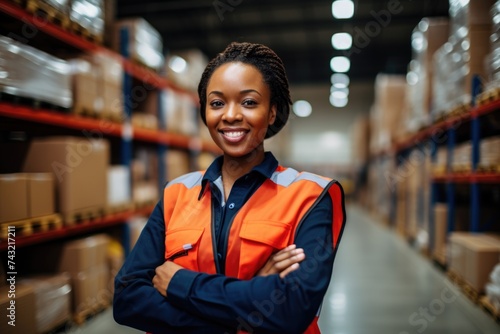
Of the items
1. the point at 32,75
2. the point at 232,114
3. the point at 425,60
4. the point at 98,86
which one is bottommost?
the point at 232,114

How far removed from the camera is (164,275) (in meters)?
1.48

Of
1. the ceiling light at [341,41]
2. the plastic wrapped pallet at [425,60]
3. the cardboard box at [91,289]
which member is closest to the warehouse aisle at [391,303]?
the cardboard box at [91,289]

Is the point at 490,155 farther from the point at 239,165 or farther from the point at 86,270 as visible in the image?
the point at 86,270

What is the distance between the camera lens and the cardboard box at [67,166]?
11.1 ft

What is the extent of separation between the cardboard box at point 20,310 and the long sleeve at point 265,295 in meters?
1.80

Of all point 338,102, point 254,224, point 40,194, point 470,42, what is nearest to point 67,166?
point 40,194

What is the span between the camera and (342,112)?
20.2 metres

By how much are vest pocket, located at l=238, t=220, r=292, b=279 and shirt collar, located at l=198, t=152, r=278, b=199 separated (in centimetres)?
23

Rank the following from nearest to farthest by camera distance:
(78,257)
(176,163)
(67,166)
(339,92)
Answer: (67,166) < (78,257) < (176,163) < (339,92)

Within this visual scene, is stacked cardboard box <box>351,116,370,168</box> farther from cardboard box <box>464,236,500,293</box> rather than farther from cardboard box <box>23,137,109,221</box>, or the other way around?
cardboard box <box>23,137,109,221</box>

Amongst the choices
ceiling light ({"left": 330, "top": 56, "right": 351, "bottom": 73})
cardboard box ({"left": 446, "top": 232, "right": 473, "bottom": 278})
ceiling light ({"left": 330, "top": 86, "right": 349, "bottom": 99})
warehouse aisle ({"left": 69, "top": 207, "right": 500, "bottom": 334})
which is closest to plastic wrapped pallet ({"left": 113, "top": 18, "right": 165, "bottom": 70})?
warehouse aisle ({"left": 69, "top": 207, "right": 500, "bottom": 334})

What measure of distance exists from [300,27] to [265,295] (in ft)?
40.0

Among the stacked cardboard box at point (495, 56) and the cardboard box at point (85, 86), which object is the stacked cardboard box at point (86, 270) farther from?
the stacked cardboard box at point (495, 56)

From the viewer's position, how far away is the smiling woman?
1343 mm
